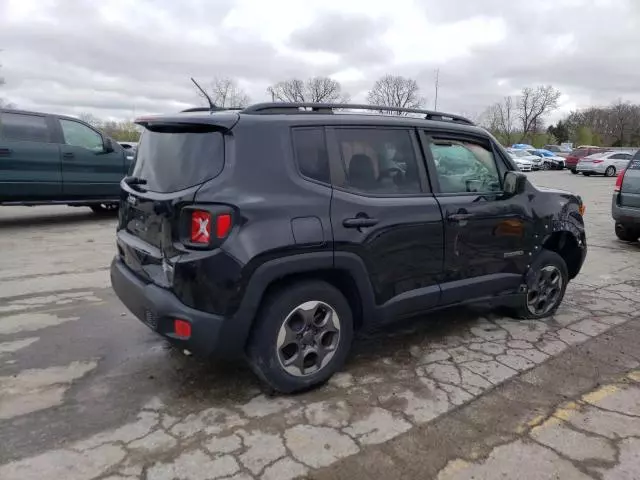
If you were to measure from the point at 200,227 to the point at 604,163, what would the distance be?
33.3 meters

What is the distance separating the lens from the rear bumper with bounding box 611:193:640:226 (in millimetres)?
8016

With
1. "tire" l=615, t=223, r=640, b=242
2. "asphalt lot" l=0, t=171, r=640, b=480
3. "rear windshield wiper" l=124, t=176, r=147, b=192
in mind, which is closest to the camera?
"asphalt lot" l=0, t=171, r=640, b=480

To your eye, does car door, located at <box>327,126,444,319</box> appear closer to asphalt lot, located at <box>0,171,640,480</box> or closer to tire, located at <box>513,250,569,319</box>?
asphalt lot, located at <box>0,171,640,480</box>

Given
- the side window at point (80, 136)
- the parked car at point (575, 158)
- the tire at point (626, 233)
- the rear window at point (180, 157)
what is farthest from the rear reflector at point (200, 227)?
the parked car at point (575, 158)

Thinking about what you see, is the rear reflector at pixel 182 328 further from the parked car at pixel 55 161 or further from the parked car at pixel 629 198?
the parked car at pixel 629 198

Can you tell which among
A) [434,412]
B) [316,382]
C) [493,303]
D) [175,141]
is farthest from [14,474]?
[493,303]

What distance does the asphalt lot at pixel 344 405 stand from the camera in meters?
2.55

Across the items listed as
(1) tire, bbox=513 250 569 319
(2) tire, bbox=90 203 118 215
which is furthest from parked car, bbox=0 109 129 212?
(1) tire, bbox=513 250 569 319

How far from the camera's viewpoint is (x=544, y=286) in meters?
4.65

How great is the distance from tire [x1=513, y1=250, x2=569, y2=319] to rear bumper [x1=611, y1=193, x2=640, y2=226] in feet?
13.7

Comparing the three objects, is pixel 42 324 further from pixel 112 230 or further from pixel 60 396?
pixel 112 230

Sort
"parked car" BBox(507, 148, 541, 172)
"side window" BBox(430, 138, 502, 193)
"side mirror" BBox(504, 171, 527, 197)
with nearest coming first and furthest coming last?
"side window" BBox(430, 138, 502, 193)
"side mirror" BBox(504, 171, 527, 197)
"parked car" BBox(507, 148, 541, 172)

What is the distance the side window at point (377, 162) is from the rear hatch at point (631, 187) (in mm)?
6114

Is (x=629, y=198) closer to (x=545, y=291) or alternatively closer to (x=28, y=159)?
(x=545, y=291)
